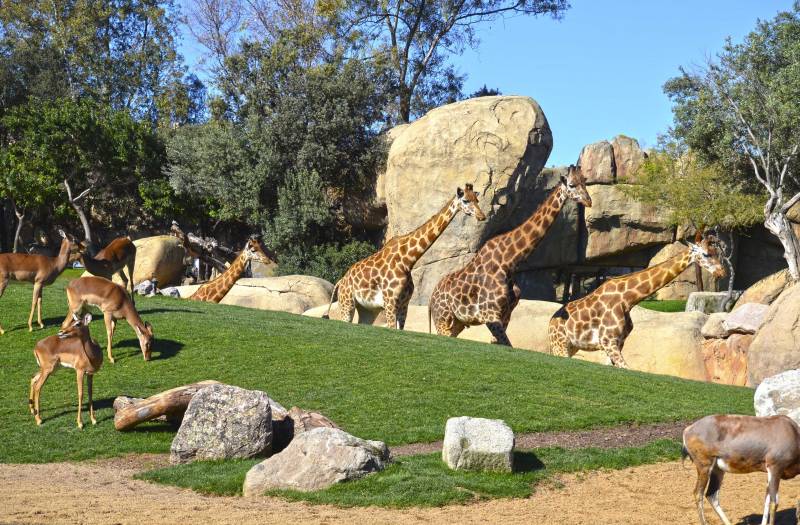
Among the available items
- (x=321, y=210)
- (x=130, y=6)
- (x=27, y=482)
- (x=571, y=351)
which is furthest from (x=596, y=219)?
(x=27, y=482)

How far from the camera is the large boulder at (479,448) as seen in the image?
11.1m

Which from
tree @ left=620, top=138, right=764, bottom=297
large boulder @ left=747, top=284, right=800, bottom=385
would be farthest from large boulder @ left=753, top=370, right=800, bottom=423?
tree @ left=620, top=138, right=764, bottom=297

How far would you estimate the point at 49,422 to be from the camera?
13.7 meters

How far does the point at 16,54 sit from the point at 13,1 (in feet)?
11.8

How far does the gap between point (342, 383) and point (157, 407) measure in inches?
142

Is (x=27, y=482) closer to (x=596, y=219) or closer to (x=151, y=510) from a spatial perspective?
(x=151, y=510)

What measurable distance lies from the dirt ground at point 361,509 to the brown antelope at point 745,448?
3.17ft

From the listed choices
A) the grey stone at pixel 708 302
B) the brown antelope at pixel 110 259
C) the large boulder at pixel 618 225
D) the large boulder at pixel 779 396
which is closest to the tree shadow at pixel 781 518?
the large boulder at pixel 779 396

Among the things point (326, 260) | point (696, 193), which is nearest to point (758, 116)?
point (696, 193)

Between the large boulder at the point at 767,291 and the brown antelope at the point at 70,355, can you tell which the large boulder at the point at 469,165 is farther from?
the brown antelope at the point at 70,355

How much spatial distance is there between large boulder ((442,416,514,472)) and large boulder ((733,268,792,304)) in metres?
21.3

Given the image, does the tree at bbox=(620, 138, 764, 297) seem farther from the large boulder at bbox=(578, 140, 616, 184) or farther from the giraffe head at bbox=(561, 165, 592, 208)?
the giraffe head at bbox=(561, 165, 592, 208)

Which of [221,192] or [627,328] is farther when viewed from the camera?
[221,192]

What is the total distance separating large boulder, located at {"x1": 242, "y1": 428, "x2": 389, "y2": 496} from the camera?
10.4 m
